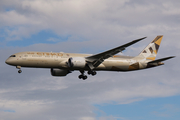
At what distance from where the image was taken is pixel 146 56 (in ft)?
194

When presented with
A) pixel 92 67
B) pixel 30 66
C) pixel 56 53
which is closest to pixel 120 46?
pixel 92 67

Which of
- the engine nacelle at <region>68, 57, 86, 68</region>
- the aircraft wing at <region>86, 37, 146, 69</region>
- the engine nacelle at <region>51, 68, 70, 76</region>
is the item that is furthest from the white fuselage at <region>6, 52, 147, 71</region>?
the engine nacelle at <region>51, 68, 70, 76</region>

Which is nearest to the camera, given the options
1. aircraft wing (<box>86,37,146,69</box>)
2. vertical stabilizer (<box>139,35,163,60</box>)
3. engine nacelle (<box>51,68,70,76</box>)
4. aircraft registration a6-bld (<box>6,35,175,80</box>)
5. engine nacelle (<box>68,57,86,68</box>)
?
aircraft wing (<box>86,37,146,69</box>)

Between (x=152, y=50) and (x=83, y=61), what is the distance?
58.1 feet

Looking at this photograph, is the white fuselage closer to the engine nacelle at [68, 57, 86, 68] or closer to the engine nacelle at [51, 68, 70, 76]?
the engine nacelle at [68, 57, 86, 68]

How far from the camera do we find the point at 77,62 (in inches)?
1944

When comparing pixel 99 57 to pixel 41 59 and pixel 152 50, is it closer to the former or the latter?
pixel 41 59

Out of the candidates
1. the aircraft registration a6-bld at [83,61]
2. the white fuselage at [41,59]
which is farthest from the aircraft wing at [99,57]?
the white fuselage at [41,59]

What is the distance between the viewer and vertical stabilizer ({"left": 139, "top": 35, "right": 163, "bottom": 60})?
59131mm

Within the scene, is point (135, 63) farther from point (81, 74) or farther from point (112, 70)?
point (81, 74)

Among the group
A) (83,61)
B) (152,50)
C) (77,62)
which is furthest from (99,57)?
(152,50)

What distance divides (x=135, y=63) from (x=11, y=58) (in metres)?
23.1

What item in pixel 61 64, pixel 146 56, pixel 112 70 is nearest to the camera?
pixel 61 64

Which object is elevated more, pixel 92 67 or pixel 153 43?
pixel 153 43
